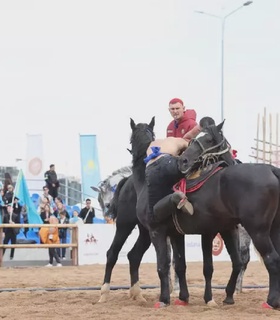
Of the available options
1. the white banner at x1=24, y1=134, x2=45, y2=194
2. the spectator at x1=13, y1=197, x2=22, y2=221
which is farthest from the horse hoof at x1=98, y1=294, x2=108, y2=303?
the white banner at x1=24, y1=134, x2=45, y2=194

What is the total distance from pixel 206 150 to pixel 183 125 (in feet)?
4.10

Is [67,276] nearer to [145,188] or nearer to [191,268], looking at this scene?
[191,268]

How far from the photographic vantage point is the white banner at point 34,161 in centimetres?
2744

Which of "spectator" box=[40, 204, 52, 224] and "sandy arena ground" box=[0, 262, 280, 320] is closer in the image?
"sandy arena ground" box=[0, 262, 280, 320]

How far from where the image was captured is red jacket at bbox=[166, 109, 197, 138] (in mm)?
9844

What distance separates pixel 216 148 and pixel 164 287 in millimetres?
1938

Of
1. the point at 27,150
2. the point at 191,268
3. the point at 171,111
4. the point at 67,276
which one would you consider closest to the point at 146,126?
the point at 171,111

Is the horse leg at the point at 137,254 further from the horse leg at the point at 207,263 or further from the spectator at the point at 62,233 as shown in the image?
the spectator at the point at 62,233

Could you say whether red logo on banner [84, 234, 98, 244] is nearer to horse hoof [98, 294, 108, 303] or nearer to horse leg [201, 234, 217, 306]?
horse hoof [98, 294, 108, 303]

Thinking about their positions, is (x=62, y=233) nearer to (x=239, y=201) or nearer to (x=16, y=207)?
(x=16, y=207)

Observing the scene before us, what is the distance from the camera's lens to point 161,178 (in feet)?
29.1

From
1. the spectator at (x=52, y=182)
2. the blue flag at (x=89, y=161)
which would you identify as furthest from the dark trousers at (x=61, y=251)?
the blue flag at (x=89, y=161)

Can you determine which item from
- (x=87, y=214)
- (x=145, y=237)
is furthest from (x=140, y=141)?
(x=87, y=214)

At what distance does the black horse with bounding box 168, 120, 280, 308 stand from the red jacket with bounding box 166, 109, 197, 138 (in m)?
0.98
